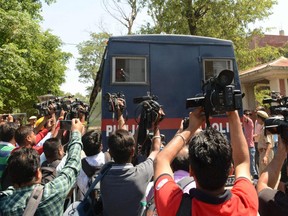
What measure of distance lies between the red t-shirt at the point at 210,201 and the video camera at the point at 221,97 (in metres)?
0.45

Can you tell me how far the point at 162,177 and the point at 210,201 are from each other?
0.29 meters

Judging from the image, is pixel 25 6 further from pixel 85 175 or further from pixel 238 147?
pixel 238 147

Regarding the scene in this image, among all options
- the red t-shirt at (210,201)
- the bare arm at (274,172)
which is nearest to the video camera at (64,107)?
the bare arm at (274,172)

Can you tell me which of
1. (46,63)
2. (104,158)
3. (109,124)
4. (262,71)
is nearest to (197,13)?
(262,71)

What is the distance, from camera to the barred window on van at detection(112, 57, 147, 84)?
607 centimetres

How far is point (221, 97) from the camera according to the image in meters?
1.86

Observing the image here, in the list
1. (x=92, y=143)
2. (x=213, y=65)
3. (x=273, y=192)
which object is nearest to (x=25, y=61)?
(x=213, y=65)

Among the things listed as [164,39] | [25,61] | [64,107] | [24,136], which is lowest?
[24,136]

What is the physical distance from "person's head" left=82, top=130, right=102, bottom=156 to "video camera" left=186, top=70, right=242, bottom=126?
1.79 metres

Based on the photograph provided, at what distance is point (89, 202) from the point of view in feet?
8.62

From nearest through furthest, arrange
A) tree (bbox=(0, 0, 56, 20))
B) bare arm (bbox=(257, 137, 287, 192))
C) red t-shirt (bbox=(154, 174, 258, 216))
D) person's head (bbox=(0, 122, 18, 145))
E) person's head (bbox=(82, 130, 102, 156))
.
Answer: red t-shirt (bbox=(154, 174, 258, 216))
bare arm (bbox=(257, 137, 287, 192))
person's head (bbox=(82, 130, 102, 156))
person's head (bbox=(0, 122, 18, 145))
tree (bbox=(0, 0, 56, 20))

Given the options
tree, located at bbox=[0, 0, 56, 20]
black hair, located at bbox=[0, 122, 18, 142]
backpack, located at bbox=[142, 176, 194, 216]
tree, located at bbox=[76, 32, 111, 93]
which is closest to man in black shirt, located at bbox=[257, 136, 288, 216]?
backpack, located at bbox=[142, 176, 194, 216]

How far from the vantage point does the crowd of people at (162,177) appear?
154 cm

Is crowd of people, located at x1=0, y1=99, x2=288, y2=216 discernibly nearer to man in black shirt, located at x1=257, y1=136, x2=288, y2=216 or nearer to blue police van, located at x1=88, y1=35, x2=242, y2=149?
man in black shirt, located at x1=257, y1=136, x2=288, y2=216
